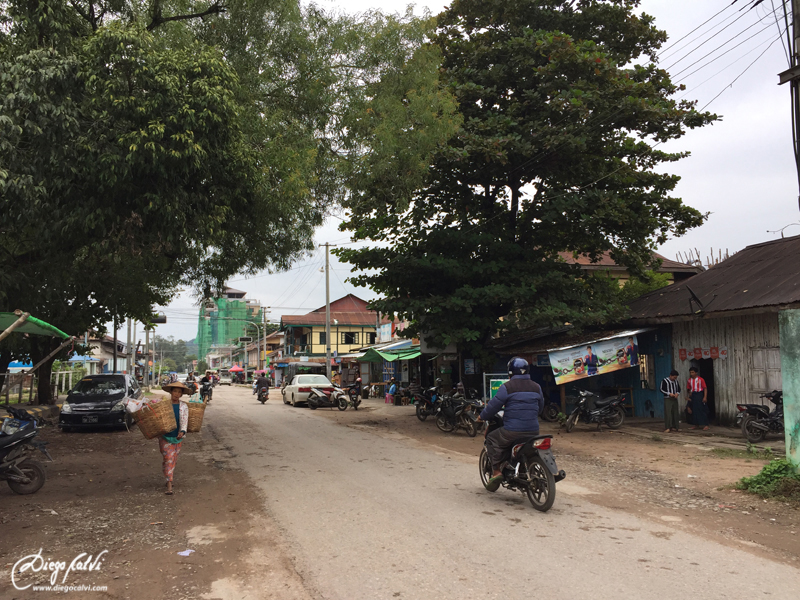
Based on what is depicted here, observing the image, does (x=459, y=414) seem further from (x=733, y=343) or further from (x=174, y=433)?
(x=174, y=433)

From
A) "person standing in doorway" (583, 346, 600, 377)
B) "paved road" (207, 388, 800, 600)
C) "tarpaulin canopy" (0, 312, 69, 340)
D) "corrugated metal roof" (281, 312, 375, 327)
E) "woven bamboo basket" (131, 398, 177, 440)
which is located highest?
"corrugated metal roof" (281, 312, 375, 327)

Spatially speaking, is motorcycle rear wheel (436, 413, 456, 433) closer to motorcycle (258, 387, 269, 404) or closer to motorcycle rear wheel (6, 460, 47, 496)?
motorcycle rear wheel (6, 460, 47, 496)

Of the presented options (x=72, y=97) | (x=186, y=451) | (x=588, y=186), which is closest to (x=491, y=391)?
(x=588, y=186)

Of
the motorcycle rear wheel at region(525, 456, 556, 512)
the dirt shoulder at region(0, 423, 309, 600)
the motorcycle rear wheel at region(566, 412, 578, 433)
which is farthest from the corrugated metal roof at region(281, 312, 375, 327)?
the motorcycle rear wheel at region(525, 456, 556, 512)

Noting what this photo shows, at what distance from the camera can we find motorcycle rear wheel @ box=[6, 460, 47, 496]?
27.2ft

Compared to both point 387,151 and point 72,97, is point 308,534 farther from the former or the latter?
point 387,151

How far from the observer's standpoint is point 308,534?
5.98m

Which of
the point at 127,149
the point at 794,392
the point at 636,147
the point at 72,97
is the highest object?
the point at 636,147

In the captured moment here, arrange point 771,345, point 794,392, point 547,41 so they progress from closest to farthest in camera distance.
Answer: point 794,392
point 771,345
point 547,41

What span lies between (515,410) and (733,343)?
10212mm

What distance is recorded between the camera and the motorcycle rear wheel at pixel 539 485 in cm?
678

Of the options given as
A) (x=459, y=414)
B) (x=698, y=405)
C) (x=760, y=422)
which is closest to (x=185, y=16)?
(x=459, y=414)

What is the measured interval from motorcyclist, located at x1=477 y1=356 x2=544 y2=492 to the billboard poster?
8.50m

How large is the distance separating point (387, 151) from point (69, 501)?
781 centimetres
